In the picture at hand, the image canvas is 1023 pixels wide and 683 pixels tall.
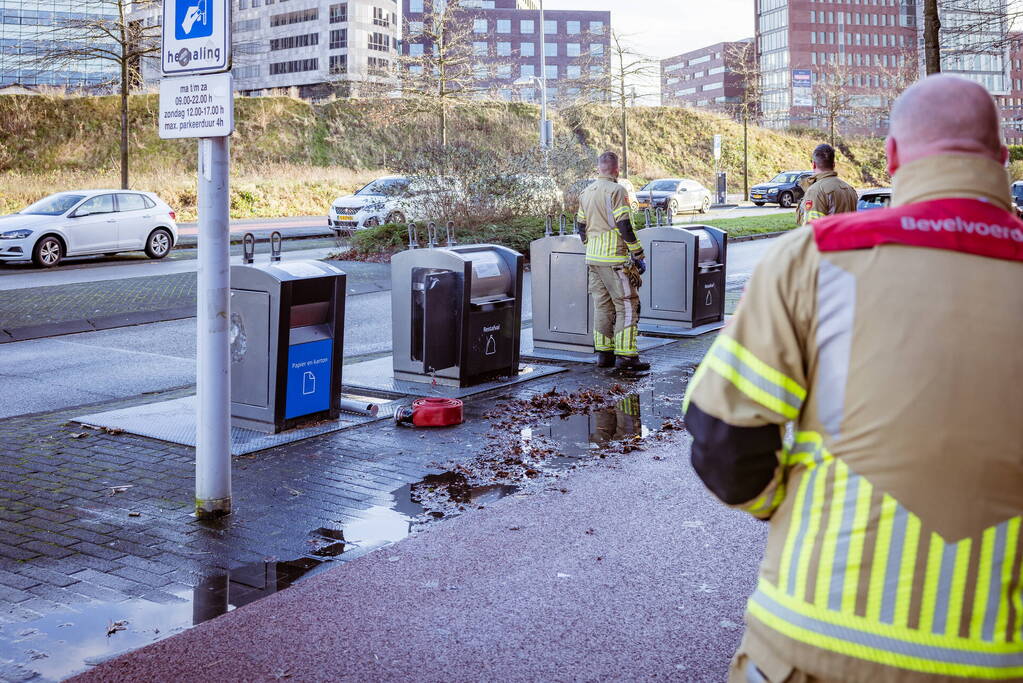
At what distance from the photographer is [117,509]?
245 inches

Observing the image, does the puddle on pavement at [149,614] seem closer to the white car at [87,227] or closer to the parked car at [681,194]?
the white car at [87,227]

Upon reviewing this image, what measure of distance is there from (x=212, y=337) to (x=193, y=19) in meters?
1.70

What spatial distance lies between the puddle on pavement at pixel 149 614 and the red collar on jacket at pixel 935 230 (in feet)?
10.9

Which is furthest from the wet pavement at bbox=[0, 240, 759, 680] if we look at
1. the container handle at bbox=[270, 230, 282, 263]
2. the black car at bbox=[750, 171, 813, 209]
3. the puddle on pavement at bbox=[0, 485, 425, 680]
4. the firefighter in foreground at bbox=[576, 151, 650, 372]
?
the black car at bbox=[750, 171, 813, 209]

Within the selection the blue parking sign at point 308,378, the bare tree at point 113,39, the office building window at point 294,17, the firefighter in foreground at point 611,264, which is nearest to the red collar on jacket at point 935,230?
the blue parking sign at point 308,378

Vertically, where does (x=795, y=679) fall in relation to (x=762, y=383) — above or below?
below

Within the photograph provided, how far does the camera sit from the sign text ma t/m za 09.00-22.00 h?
231 inches

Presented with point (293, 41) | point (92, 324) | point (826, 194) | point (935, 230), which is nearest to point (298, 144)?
point (92, 324)

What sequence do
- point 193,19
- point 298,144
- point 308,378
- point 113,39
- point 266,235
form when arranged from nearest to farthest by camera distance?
1. point 193,19
2. point 308,378
3. point 266,235
4. point 113,39
5. point 298,144

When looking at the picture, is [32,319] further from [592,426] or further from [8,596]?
[8,596]

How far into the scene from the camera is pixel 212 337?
238 inches

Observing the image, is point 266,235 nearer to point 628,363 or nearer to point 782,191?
point 628,363

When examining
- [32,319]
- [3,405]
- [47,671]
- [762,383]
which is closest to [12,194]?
[32,319]

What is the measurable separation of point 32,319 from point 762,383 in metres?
14.0
